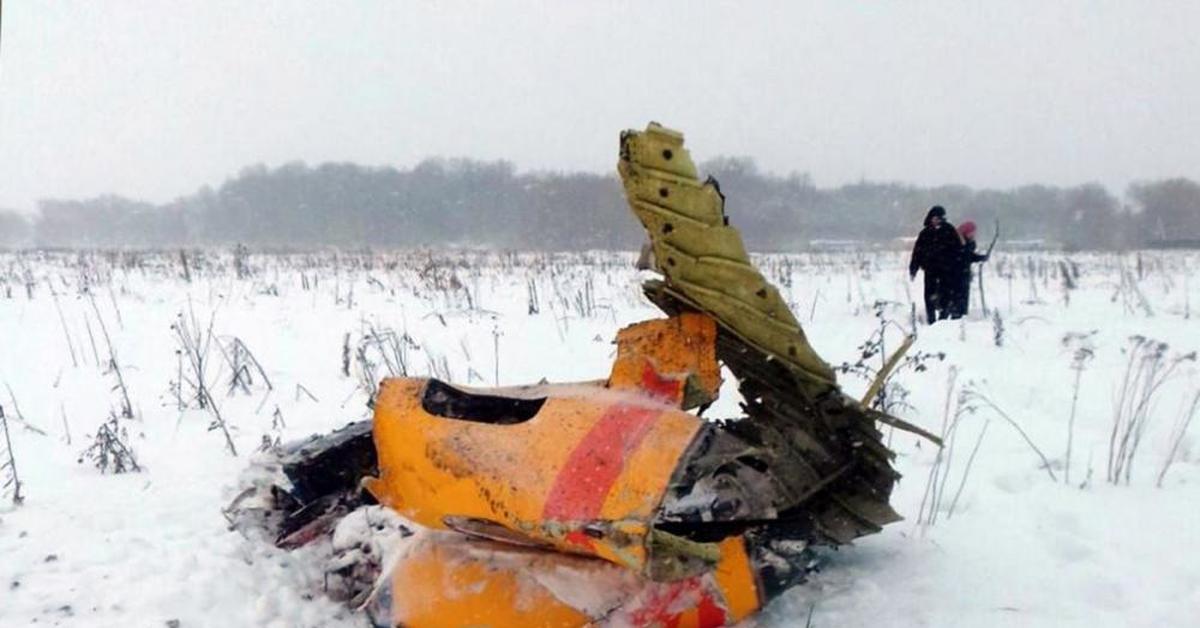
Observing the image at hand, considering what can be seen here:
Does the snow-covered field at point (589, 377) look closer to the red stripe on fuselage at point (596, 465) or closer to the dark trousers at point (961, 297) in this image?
the red stripe on fuselage at point (596, 465)

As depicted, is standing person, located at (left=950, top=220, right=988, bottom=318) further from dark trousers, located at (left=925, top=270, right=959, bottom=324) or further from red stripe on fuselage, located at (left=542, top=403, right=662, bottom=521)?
red stripe on fuselage, located at (left=542, top=403, right=662, bottom=521)

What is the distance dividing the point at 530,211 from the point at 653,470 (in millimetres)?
73482

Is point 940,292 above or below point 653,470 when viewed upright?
below

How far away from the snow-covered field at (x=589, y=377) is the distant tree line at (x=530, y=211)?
51.7m

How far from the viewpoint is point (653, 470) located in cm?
201

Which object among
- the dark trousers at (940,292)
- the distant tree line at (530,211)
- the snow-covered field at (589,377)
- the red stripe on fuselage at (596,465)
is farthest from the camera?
the distant tree line at (530,211)

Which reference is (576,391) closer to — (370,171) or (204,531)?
(204,531)

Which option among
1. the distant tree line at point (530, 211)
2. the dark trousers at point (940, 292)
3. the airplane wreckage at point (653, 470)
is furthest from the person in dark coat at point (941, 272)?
the distant tree line at point (530, 211)

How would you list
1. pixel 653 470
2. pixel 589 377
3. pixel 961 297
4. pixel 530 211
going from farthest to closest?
pixel 530 211, pixel 961 297, pixel 589 377, pixel 653 470

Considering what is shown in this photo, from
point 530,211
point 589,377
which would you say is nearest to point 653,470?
point 589,377

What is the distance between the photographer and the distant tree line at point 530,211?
6738 centimetres

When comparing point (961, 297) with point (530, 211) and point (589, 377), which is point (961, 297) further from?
point (530, 211)

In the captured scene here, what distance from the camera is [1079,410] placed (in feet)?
13.5

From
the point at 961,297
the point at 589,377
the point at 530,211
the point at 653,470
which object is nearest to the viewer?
the point at 653,470
